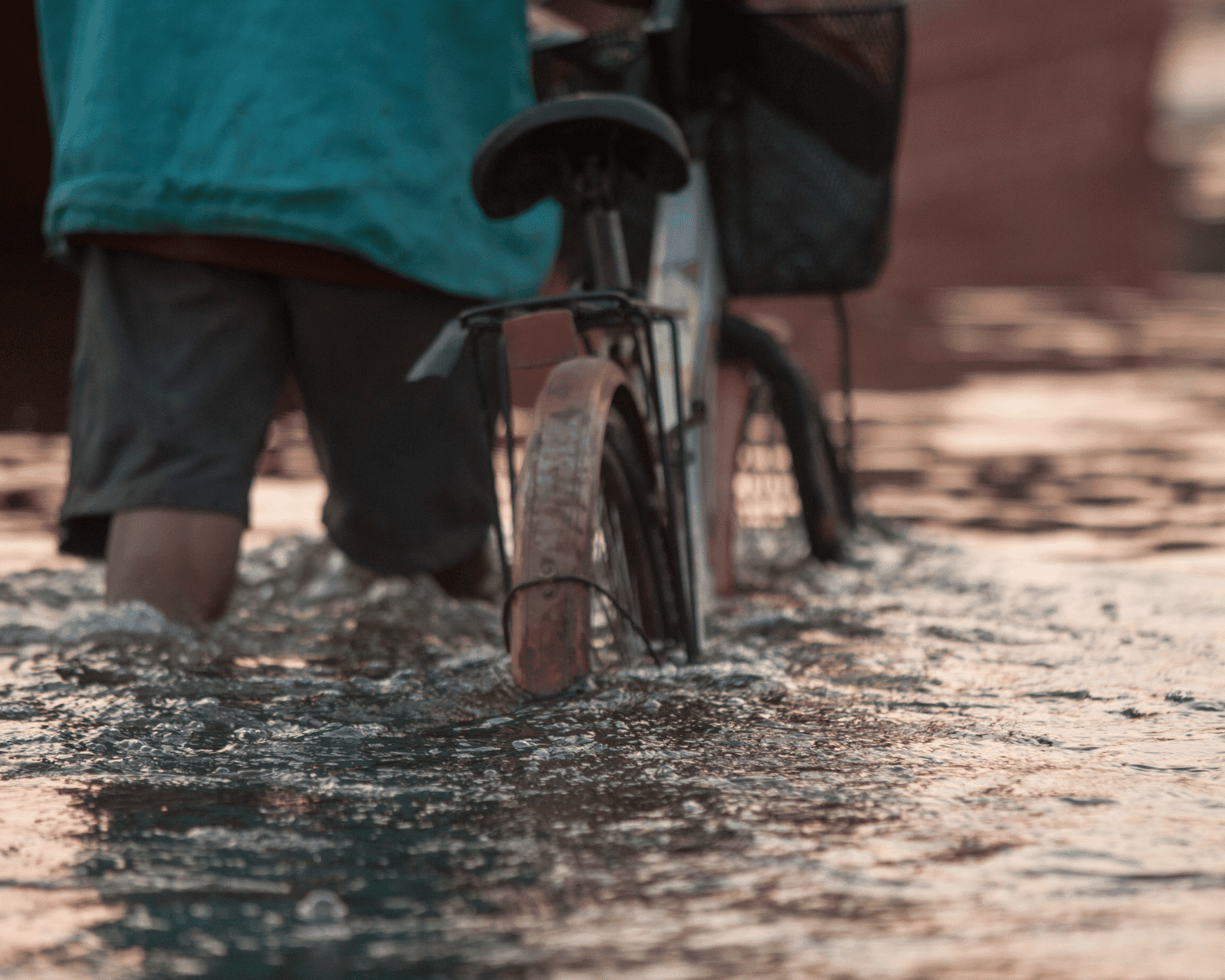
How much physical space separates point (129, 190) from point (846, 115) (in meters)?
1.52

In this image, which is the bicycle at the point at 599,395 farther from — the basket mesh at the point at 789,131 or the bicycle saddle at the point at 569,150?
the basket mesh at the point at 789,131

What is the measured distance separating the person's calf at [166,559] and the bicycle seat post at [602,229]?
717mm

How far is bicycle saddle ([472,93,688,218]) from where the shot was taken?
2230 millimetres

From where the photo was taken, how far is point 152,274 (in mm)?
2607

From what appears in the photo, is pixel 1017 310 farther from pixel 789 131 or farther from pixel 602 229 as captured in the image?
pixel 602 229

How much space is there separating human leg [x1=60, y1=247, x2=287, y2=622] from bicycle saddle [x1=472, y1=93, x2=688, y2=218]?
52 centimetres

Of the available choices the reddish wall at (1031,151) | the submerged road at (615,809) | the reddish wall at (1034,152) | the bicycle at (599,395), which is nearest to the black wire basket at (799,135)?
the bicycle at (599,395)

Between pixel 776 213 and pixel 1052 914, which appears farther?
pixel 776 213

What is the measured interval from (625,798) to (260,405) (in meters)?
1.18

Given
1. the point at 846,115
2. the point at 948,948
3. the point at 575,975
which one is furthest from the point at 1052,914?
the point at 846,115

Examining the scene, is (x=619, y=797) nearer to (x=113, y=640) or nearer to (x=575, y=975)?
(x=575, y=975)

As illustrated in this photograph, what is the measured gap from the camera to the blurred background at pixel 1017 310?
5414 millimetres

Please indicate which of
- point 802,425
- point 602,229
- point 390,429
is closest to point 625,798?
point 602,229

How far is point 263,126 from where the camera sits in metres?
2.51
